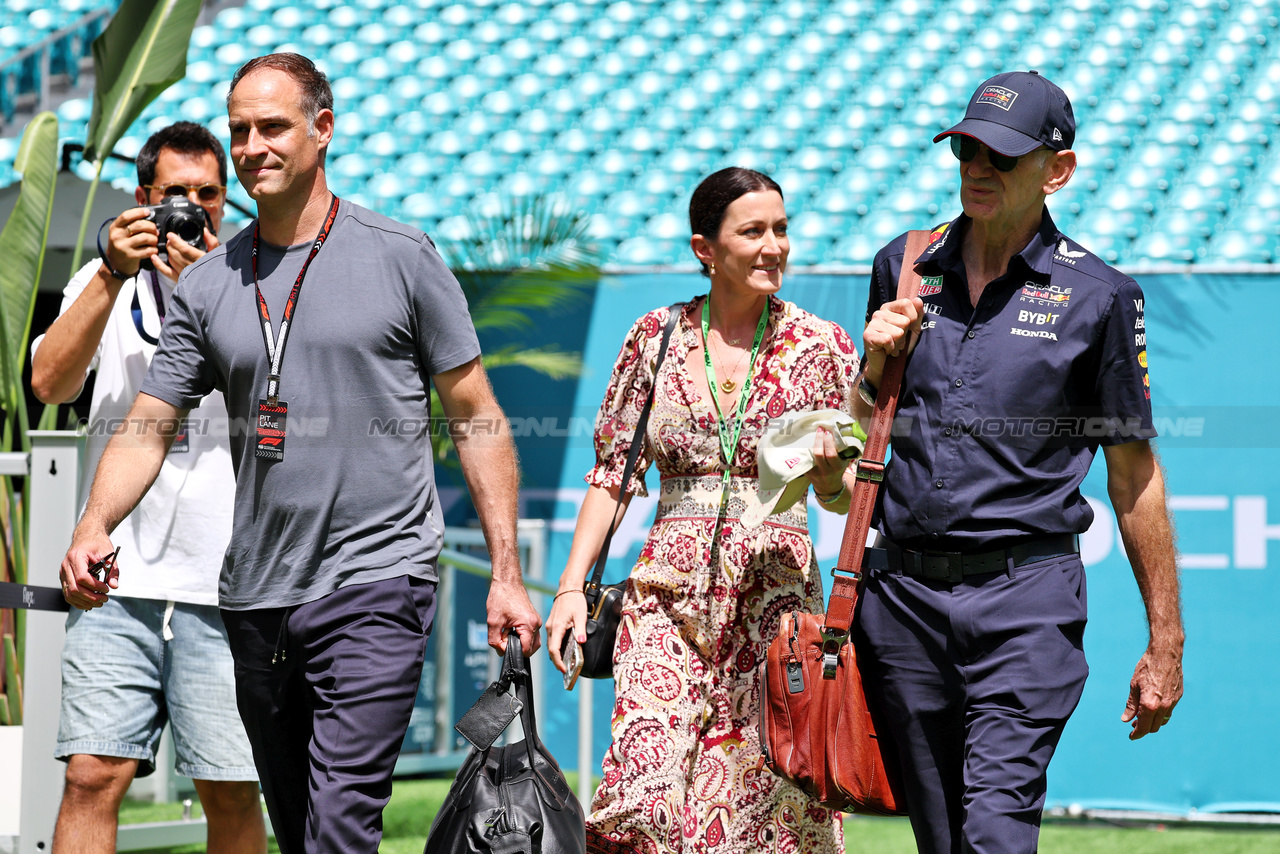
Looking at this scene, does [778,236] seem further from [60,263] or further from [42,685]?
[60,263]

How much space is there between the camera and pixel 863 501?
2982mm

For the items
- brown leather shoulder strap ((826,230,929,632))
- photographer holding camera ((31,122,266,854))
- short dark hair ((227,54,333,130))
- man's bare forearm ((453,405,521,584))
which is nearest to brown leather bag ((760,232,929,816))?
brown leather shoulder strap ((826,230,929,632))

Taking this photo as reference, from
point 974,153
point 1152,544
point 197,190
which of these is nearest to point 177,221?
point 197,190

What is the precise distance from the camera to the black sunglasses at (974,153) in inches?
114

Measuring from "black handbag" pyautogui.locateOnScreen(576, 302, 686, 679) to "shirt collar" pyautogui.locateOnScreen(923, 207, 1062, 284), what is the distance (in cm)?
109

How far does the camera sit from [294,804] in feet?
10.3

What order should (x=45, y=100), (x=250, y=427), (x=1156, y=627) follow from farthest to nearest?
(x=45, y=100)
(x=250, y=427)
(x=1156, y=627)

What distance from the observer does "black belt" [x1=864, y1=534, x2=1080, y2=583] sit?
2.85m

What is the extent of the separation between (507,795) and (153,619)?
1410mm

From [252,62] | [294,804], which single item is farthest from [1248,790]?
[252,62]

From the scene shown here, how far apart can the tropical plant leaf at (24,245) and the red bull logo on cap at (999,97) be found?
437cm

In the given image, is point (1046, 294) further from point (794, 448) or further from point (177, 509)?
point (177, 509)

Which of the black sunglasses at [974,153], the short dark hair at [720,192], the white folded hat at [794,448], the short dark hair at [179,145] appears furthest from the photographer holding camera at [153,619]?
the black sunglasses at [974,153]

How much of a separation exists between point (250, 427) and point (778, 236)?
Result: 165cm
